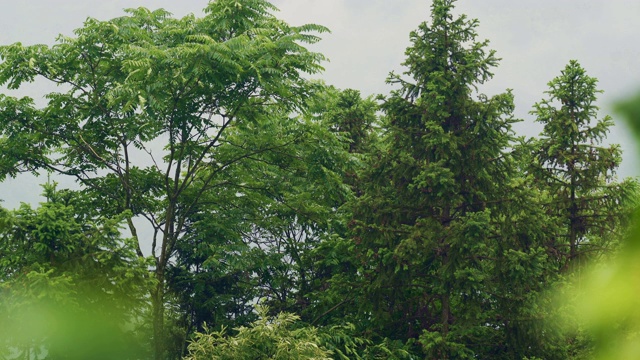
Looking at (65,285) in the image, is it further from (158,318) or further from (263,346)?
(263,346)

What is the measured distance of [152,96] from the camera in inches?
613

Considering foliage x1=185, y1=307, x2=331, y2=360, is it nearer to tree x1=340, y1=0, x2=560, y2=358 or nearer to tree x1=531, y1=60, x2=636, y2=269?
tree x1=340, y1=0, x2=560, y2=358

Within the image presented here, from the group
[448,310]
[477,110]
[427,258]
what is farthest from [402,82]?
[448,310]

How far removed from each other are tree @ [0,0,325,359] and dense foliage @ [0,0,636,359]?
0.21 feet

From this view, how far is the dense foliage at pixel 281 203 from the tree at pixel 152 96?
2.5 inches

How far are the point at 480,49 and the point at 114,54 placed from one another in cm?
944

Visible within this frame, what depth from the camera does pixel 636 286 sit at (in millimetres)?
1369

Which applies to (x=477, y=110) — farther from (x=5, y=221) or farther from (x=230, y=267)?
(x=5, y=221)

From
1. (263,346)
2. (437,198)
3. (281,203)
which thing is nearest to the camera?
(263,346)

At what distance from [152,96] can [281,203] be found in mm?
6318

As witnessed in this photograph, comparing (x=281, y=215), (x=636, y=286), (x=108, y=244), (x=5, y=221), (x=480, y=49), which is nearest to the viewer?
(x=636, y=286)

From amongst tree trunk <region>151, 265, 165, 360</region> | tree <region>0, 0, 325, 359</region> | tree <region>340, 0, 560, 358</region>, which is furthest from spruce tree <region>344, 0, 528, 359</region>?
tree trunk <region>151, 265, 165, 360</region>

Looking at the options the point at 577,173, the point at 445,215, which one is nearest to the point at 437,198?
the point at 445,215

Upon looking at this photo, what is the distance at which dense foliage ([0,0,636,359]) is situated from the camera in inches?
601
